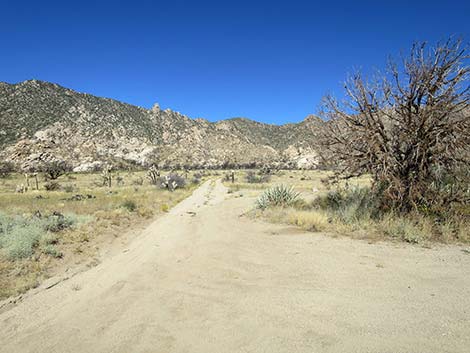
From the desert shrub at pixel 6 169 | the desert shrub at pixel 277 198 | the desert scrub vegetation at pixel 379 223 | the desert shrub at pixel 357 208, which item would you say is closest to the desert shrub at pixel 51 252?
the desert scrub vegetation at pixel 379 223

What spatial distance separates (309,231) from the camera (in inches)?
338

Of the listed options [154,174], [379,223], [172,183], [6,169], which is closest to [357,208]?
[379,223]

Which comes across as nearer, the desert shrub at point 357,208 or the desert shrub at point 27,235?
the desert shrub at point 27,235

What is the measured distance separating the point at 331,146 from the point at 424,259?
4.84m

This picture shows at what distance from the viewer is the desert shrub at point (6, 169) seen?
51.0 m

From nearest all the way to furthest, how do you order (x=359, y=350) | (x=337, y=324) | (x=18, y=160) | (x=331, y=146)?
1. (x=359, y=350)
2. (x=337, y=324)
3. (x=331, y=146)
4. (x=18, y=160)

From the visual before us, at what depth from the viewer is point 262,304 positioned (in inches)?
159

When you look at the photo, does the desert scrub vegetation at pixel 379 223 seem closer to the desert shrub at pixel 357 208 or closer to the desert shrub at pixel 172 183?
the desert shrub at pixel 357 208

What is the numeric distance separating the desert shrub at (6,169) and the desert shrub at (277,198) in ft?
179

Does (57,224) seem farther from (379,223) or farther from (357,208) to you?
(379,223)

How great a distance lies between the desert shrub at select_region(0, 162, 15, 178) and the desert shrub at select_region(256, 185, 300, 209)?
2148 inches

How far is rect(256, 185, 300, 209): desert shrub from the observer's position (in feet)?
41.9

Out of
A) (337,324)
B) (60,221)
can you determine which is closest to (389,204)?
(337,324)

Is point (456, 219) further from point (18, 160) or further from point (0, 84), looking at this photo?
point (0, 84)
